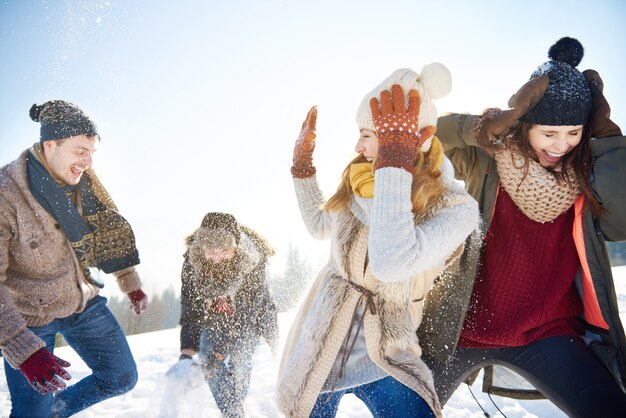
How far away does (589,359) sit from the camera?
77.0 inches

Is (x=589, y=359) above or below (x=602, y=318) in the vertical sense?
below

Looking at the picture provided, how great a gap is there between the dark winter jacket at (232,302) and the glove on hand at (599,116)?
2474 mm

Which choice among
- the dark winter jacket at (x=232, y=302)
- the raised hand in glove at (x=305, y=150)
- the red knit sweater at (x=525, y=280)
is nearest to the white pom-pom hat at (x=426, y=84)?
the raised hand in glove at (x=305, y=150)

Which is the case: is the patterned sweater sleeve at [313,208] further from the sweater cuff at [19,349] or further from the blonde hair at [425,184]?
the sweater cuff at [19,349]

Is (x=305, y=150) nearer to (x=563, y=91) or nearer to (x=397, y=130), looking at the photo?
(x=397, y=130)

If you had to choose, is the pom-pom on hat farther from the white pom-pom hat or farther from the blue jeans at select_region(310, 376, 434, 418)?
the blue jeans at select_region(310, 376, 434, 418)

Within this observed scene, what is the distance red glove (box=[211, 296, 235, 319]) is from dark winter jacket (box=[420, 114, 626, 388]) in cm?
180

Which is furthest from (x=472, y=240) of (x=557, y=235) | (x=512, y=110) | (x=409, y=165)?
(x=409, y=165)

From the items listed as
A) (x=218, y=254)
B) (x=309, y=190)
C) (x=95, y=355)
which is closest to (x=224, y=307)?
(x=218, y=254)

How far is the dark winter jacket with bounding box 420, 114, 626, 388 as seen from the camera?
5.93 feet

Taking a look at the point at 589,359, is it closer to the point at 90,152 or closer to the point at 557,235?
the point at 557,235

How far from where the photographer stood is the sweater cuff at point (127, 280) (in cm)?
292

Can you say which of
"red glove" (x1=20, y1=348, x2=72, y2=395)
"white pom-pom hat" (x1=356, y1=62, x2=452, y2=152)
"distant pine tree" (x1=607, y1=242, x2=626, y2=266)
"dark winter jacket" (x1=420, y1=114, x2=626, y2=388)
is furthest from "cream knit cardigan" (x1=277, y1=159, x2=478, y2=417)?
"distant pine tree" (x1=607, y1=242, x2=626, y2=266)

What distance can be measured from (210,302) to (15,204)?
1552 mm
